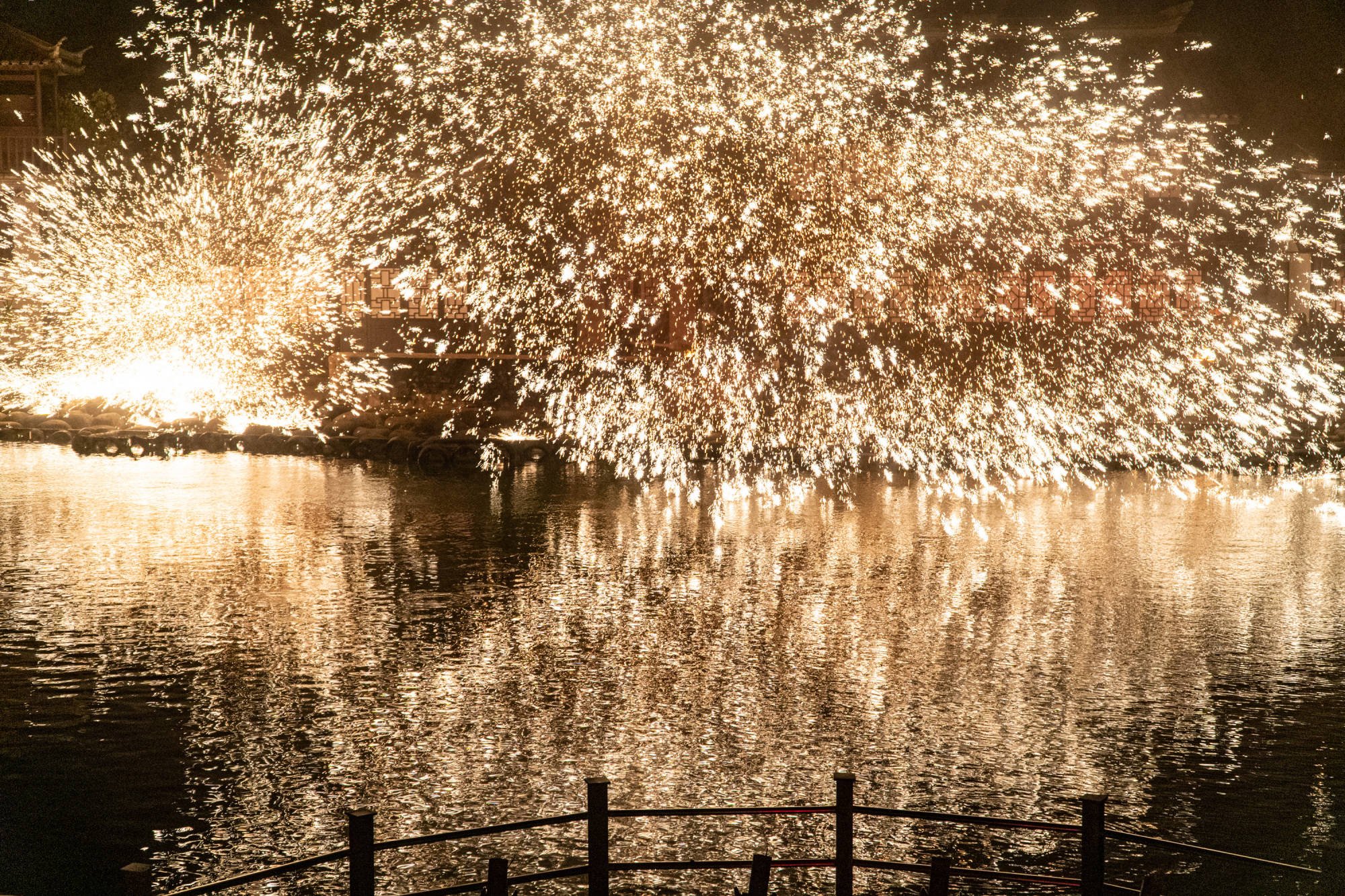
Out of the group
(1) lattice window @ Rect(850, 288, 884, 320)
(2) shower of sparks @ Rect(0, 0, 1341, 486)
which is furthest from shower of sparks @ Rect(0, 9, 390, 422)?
(1) lattice window @ Rect(850, 288, 884, 320)

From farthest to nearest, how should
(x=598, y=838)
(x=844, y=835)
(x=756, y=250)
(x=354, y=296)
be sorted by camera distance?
(x=354, y=296) < (x=756, y=250) < (x=844, y=835) < (x=598, y=838)

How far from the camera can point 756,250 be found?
1166 inches

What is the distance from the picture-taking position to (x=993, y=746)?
930 cm

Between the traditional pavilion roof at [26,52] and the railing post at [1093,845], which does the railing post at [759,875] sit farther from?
the traditional pavilion roof at [26,52]

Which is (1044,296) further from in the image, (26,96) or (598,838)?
(26,96)

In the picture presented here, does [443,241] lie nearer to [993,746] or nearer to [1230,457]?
[1230,457]

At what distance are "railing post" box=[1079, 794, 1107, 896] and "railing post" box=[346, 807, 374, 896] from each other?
3.05 meters

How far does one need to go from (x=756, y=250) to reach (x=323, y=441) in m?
12.4

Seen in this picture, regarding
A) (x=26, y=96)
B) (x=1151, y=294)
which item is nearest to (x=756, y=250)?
(x=1151, y=294)

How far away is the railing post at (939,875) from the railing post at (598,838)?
4.61ft

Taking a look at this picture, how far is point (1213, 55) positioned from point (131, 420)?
108 ft

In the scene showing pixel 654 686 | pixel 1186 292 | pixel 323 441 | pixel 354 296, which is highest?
pixel 354 296

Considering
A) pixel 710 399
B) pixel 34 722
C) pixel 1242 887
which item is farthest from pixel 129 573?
pixel 710 399

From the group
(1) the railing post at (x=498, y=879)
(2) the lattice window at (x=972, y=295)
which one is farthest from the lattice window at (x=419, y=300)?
(1) the railing post at (x=498, y=879)
